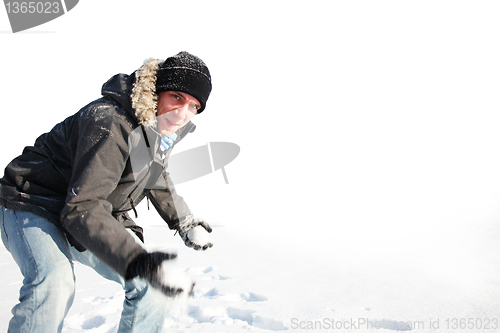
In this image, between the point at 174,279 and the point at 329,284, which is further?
the point at 329,284

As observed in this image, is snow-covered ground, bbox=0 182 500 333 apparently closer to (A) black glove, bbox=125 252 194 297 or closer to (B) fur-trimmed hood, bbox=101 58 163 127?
(A) black glove, bbox=125 252 194 297

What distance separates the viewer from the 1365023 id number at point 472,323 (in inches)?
64.6

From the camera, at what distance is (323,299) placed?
2045mm

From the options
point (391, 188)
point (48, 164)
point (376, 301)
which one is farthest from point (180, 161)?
point (391, 188)

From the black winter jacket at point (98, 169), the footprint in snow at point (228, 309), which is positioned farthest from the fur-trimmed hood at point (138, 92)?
the footprint in snow at point (228, 309)

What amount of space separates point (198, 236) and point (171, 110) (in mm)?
724

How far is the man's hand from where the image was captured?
1640mm

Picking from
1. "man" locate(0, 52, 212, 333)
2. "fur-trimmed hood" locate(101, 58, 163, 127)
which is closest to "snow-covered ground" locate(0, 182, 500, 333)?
"man" locate(0, 52, 212, 333)

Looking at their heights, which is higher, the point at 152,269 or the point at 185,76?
Answer: the point at 185,76

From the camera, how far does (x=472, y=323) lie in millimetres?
1668

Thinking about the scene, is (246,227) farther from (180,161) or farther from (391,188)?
(391,188)

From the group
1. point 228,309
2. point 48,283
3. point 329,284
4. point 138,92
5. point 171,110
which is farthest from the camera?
point 329,284

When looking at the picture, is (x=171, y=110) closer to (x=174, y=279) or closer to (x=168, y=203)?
(x=168, y=203)

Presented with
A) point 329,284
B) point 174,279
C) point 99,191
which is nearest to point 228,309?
point 329,284
